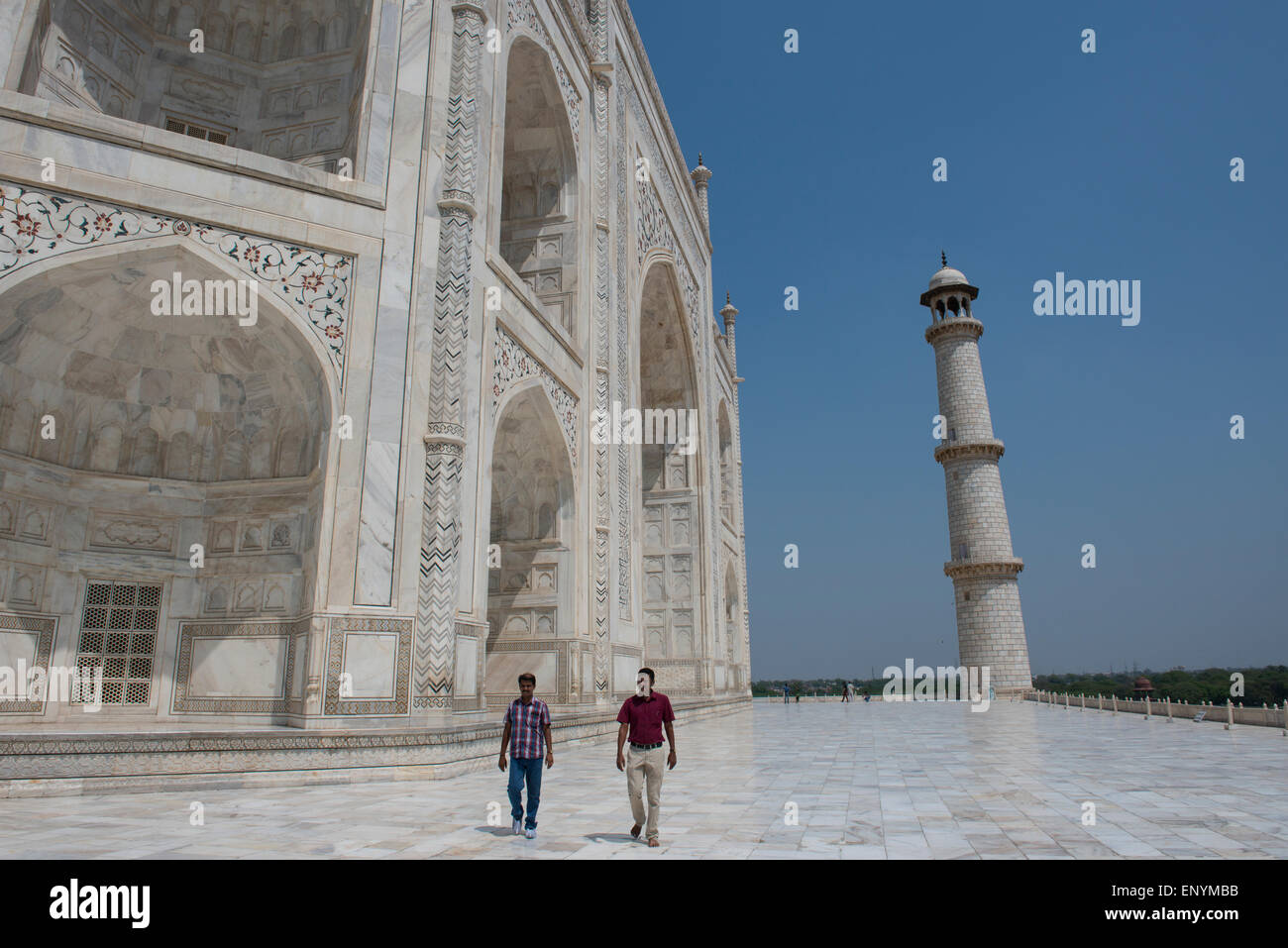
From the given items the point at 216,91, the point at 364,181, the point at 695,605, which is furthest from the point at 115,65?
the point at 695,605

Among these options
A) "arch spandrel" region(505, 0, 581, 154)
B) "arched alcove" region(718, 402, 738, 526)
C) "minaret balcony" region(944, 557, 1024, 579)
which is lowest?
"minaret balcony" region(944, 557, 1024, 579)

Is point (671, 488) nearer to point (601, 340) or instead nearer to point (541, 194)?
point (601, 340)

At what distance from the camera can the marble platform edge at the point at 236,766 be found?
5.97 m

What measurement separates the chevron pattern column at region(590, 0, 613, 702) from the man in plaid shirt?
7.56 m

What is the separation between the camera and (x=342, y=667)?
7.66 meters

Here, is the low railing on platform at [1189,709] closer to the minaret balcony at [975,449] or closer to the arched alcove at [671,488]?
the minaret balcony at [975,449]

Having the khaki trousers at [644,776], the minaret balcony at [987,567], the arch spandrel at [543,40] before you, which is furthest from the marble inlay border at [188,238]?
the minaret balcony at [987,567]

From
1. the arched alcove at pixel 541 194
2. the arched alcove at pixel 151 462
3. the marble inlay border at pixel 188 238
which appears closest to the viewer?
the marble inlay border at pixel 188 238

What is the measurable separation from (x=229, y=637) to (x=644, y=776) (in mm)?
6028

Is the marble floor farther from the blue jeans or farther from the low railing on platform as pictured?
the low railing on platform

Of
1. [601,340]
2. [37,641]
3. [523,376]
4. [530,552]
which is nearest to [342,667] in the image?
[37,641]

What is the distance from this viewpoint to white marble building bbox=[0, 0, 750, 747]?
306 inches

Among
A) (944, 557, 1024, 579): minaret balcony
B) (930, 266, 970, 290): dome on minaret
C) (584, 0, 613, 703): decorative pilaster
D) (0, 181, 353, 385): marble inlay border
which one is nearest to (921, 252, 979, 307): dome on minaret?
(930, 266, 970, 290): dome on minaret

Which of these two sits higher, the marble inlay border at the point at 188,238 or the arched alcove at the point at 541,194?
the arched alcove at the point at 541,194
